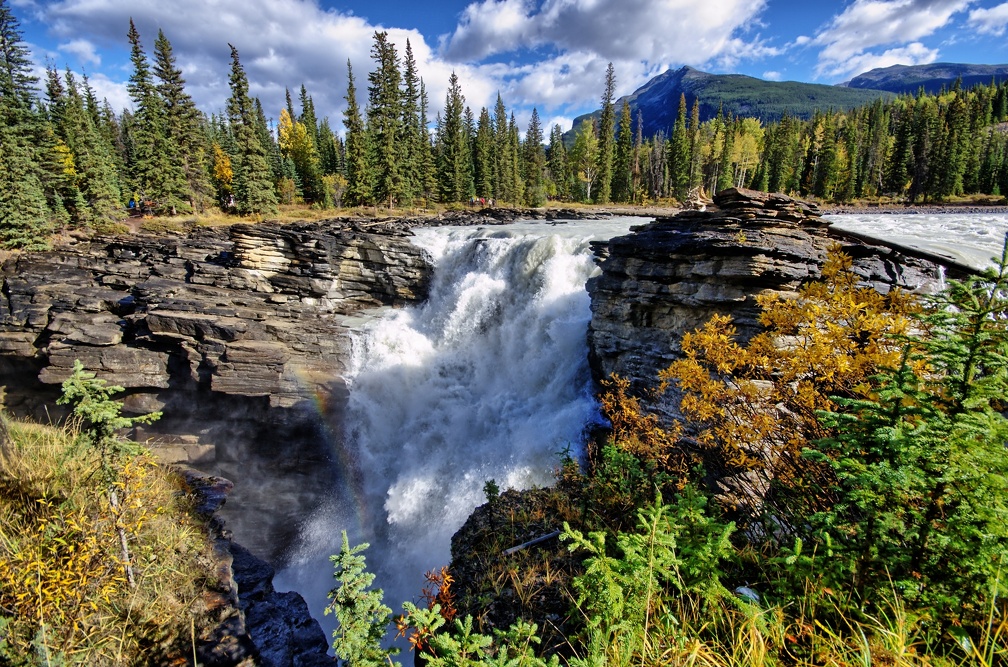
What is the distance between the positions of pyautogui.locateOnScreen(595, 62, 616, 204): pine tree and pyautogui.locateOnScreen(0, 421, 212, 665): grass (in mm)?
55402

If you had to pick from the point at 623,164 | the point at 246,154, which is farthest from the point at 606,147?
the point at 246,154

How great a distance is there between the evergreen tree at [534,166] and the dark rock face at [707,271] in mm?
45502

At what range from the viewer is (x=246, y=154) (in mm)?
38688

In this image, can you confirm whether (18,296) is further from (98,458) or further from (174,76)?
(174,76)

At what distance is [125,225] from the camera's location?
114 ft

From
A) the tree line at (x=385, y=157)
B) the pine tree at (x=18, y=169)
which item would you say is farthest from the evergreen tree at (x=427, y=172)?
the pine tree at (x=18, y=169)

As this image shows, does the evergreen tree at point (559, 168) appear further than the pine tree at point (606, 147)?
Yes

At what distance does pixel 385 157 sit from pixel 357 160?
295 cm

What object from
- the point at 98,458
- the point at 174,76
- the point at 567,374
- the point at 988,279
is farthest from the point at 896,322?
the point at 174,76

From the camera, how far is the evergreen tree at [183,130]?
37969 millimetres

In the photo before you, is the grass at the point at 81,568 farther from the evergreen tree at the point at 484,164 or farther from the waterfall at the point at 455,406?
the evergreen tree at the point at 484,164

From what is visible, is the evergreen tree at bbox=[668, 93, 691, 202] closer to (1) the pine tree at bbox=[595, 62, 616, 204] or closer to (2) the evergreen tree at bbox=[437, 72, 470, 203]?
(1) the pine tree at bbox=[595, 62, 616, 204]

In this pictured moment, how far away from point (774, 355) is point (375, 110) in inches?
1906

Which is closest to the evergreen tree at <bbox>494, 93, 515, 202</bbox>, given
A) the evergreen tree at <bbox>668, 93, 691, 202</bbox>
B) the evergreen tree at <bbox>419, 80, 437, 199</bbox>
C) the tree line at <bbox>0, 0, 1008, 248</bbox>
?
the tree line at <bbox>0, 0, 1008, 248</bbox>
